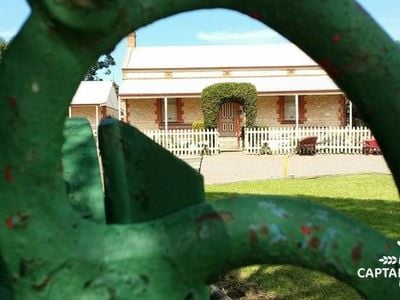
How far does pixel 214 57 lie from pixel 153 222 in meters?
29.3

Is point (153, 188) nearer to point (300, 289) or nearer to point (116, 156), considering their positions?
point (116, 156)

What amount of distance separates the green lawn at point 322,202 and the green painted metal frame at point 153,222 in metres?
0.18

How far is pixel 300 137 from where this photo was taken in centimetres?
2088

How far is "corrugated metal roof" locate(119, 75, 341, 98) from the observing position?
84.3 feet

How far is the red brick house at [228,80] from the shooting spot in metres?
25.9

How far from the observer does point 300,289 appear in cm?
422

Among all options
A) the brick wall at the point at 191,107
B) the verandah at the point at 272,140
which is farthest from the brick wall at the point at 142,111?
the verandah at the point at 272,140

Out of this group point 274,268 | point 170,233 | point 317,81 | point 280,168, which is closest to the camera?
point 170,233

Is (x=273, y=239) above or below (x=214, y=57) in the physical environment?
below

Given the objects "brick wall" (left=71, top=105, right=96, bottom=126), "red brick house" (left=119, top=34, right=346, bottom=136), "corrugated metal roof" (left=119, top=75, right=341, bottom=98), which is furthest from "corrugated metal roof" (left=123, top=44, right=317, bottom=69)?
"brick wall" (left=71, top=105, right=96, bottom=126)

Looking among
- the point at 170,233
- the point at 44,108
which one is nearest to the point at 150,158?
the point at 170,233

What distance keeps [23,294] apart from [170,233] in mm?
265

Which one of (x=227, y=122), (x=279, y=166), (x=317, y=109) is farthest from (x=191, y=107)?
(x=279, y=166)

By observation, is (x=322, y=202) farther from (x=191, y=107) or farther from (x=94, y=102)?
(x=94, y=102)
